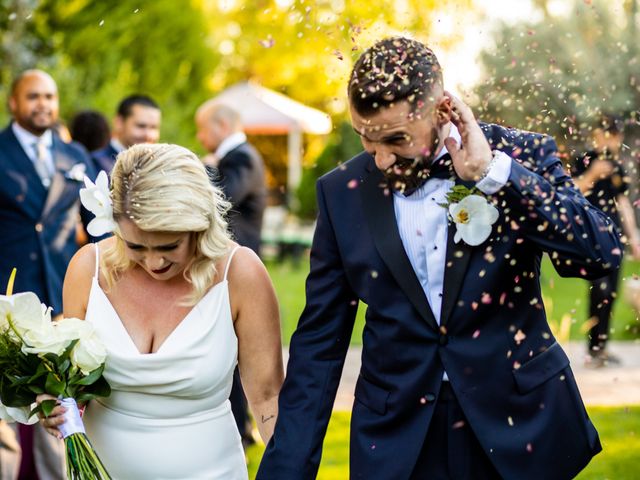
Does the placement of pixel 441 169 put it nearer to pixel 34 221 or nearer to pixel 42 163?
pixel 34 221

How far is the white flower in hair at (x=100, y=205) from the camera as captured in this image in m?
3.60

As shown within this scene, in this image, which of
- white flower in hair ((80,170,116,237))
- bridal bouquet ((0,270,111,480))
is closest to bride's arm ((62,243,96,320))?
white flower in hair ((80,170,116,237))

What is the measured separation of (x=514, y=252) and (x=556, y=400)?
1.55 ft

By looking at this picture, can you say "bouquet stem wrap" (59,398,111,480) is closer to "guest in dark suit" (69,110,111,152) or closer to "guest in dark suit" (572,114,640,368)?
"guest in dark suit" (572,114,640,368)

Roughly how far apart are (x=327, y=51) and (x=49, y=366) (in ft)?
4.50

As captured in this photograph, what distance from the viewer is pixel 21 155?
6602mm

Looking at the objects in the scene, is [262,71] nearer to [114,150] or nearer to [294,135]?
[294,135]

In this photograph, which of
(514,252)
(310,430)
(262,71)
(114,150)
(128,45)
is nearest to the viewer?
(514,252)

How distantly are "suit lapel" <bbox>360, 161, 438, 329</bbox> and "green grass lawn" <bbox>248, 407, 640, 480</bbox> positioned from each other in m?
3.10

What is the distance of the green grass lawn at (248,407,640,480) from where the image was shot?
6480mm

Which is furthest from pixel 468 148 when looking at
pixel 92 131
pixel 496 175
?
pixel 92 131

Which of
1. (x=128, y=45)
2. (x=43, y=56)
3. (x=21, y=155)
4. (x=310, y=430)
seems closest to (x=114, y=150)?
(x=21, y=155)

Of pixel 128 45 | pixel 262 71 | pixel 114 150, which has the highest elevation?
pixel 114 150

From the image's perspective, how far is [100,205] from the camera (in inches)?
143
